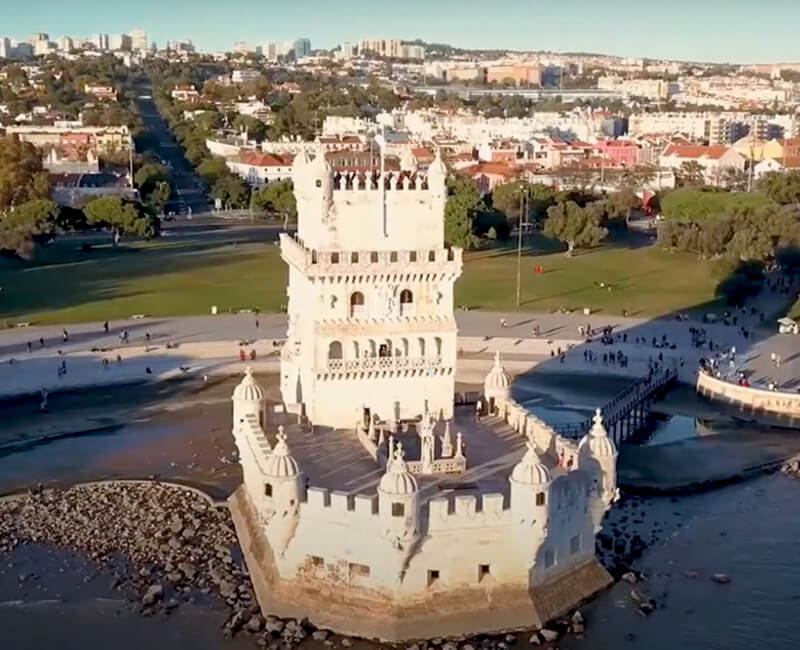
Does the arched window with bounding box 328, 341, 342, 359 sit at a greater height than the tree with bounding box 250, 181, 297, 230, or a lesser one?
greater

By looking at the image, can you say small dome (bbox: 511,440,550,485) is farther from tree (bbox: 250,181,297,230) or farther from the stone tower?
tree (bbox: 250,181,297,230)

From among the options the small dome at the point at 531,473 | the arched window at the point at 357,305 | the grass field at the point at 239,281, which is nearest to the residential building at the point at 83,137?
the grass field at the point at 239,281

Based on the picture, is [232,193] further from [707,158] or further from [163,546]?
[163,546]

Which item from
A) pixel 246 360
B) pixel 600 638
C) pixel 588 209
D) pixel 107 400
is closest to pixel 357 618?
pixel 600 638

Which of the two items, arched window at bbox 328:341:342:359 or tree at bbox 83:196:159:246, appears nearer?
arched window at bbox 328:341:342:359

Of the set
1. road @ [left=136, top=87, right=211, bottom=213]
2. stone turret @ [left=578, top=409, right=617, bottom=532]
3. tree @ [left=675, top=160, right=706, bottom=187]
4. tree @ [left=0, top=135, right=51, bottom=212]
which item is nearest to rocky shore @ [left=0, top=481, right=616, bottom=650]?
stone turret @ [left=578, top=409, right=617, bottom=532]

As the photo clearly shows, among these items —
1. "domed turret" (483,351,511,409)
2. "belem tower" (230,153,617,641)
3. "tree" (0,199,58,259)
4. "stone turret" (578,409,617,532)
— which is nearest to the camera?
"belem tower" (230,153,617,641)
